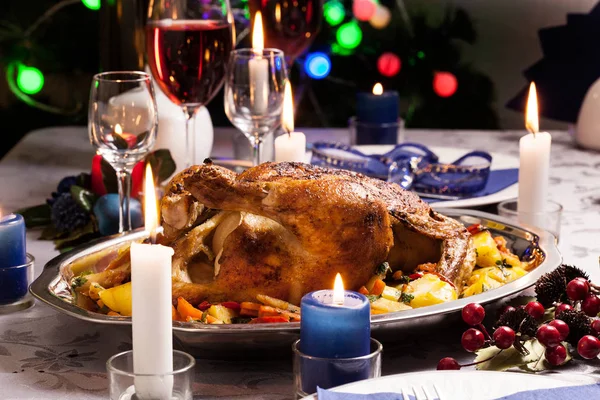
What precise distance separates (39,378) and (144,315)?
0.24m

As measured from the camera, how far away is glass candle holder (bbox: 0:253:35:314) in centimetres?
135

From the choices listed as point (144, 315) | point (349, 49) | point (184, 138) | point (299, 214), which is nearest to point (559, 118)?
point (349, 49)

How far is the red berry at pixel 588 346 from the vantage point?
3.62ft

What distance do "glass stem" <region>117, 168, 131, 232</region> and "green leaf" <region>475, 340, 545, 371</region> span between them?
70 centimetres

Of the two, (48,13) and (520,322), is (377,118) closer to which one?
(520,322)

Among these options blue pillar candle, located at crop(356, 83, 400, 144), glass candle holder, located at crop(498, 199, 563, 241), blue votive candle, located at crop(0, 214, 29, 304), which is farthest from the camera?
blue pillar candle, located at crop(356, 83, 400, 144)

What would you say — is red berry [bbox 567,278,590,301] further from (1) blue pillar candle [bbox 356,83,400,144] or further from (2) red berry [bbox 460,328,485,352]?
(1) blue pillar candle [bbox 356,83,400,144]

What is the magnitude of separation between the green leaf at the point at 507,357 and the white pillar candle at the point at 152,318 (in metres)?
0.37

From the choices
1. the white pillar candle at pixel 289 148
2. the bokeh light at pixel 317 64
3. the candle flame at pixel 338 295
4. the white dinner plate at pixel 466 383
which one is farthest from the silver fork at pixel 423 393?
the bokeh light at pixel 317 64

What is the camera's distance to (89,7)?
3482mm

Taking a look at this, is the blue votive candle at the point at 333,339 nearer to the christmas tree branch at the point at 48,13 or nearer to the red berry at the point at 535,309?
the red berry at the point at 535,309

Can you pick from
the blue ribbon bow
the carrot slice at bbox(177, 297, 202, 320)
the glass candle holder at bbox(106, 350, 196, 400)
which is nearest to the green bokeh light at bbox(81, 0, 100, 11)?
the blue ribbon bow

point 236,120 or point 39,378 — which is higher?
point 236,120

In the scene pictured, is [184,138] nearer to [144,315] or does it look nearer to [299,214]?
[299,214]
